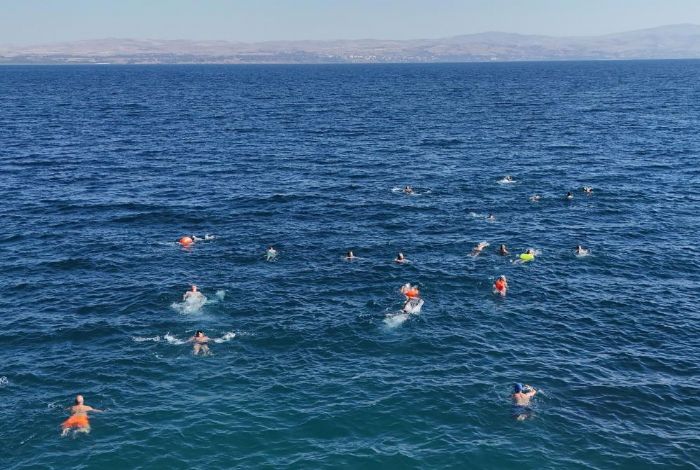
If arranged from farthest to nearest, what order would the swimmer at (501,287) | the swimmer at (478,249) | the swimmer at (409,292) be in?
the swimmer at (478,249)
the swimmer at (501,287)
the swimmer at (409,292)

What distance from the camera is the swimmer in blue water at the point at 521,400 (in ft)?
115

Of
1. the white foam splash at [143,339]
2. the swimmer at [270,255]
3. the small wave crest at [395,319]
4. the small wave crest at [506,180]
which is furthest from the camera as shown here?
the small wave crest at [506,180]

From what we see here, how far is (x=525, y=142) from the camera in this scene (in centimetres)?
11700

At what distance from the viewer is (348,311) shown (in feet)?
160

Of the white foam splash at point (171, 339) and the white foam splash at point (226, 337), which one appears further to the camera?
the white foam splash at point (226, 337)

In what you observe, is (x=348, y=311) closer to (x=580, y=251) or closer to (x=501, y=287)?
(x=501, y=287)

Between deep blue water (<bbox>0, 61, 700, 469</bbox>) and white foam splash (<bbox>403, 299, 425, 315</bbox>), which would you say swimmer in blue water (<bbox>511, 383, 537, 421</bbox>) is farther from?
white foam splash (<bbox>403, 299, 425, 315</bbox>)

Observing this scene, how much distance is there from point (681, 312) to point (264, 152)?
76208 mm

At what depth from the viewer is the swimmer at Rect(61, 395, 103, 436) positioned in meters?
33.6

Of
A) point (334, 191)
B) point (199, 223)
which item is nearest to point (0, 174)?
point (199, 223)

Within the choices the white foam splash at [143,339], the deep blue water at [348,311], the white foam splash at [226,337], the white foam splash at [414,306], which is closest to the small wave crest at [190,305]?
the deep blue water at [348,311]

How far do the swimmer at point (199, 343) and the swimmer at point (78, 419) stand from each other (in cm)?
835

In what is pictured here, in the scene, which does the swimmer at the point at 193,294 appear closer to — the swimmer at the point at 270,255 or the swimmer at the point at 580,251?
the swimmer at the point at 270,255

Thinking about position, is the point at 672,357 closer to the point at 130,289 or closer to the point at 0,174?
the point at 130,289
